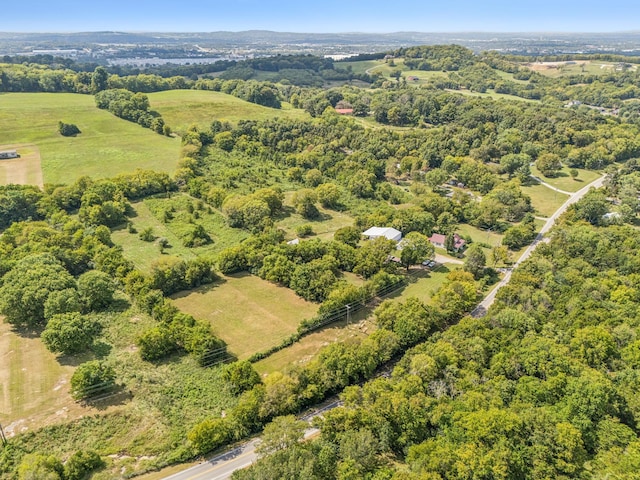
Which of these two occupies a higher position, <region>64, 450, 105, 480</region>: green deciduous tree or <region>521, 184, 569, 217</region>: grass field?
<region>521, 184, 569, 217</region>: grass field

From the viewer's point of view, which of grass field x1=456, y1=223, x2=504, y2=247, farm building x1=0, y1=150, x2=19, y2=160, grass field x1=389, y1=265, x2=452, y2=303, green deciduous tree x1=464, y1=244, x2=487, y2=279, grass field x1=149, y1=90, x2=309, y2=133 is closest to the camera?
grass field x1=389, y1=265, x2=452, y2=303

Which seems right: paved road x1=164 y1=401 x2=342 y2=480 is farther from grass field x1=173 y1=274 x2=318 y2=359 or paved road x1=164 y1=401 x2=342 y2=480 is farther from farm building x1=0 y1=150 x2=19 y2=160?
farm building x1=0 y1=150 x2=19 y2=160

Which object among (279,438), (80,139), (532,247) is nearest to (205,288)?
(279,438)

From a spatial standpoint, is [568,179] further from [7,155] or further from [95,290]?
[7,155]

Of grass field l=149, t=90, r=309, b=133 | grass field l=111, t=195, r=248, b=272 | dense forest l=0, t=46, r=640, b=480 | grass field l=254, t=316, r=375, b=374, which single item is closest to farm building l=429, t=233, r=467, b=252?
dense forest l=0, t=46, r=640, b=480

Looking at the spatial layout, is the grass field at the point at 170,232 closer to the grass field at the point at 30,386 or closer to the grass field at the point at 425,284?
the grass field at the point at 30,386

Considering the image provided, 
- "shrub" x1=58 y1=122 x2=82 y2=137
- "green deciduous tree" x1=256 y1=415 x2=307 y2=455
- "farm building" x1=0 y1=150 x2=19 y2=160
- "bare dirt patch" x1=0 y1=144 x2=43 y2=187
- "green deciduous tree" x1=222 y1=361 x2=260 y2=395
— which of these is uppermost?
"shrub" x1=58 y1=122 x2=82 y2=137

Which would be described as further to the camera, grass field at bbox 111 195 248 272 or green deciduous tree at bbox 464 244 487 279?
grass field at bbox 111 195 248 272
